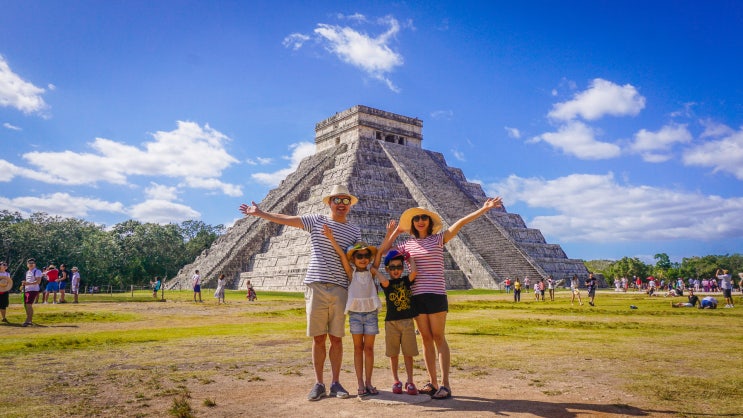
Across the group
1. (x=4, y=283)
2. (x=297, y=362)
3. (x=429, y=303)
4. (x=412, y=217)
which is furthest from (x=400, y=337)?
(x=4, y=283)

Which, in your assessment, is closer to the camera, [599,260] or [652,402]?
[652,402]

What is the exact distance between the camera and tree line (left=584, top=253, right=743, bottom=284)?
2410 inches

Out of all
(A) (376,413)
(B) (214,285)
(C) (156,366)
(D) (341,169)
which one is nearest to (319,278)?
(A) (376,413)

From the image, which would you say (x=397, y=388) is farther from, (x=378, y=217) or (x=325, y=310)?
(x=378, y=217)

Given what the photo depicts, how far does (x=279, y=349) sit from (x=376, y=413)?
4.01 m

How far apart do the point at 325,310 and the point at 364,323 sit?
1.40 feet

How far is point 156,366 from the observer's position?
6.46 m

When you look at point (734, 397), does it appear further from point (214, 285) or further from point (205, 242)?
point (205, 242)

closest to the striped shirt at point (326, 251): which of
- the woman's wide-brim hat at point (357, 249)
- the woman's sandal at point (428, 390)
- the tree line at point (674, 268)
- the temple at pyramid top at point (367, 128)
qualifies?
the woman's wide-brim hat at point (357, 249)

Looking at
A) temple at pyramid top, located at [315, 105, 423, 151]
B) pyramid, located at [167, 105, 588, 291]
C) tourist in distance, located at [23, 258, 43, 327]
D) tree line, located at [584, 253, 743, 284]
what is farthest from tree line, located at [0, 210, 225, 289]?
tree line, located at [584, 253, 743, 284]

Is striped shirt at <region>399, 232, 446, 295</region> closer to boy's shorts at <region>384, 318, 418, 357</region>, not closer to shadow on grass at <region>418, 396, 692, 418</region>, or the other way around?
boy's shorts at <region>384, 318, 418, 357</region>

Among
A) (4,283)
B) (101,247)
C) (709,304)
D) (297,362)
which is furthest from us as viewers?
(101,247)

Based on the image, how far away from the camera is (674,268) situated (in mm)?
71000

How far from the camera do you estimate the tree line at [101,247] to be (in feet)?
145
